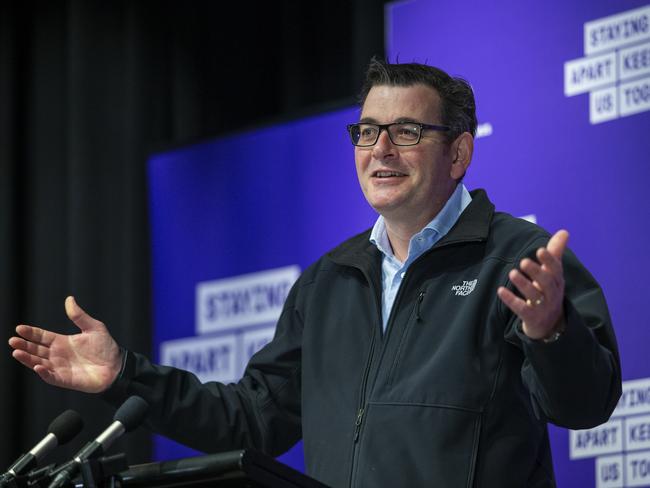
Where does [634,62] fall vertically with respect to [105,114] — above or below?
below

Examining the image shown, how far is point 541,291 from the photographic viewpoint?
6.82 ft

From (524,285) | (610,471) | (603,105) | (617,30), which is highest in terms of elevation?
(617,30)

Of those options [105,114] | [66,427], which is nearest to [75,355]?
[66,427]

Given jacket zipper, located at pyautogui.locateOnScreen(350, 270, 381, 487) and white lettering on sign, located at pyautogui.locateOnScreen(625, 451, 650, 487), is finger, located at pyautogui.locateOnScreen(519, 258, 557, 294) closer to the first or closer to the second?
jacket zipper, located at pyautogui.locateOnScreen(350, 270, 381, 487)

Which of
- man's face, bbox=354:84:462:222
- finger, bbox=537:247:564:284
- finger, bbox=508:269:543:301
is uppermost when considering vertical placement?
man's face, bbox=354:84:462:222

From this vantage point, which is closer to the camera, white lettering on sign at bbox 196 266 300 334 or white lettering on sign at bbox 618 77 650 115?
white lettering on sign at bbox 618 77 650 115

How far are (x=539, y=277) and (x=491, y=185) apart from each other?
5.40 feet

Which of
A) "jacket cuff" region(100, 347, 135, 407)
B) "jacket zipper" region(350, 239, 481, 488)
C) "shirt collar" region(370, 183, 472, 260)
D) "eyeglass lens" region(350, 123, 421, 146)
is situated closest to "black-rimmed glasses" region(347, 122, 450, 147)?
"eyeglass lens" region(350, 123, 421, 146)

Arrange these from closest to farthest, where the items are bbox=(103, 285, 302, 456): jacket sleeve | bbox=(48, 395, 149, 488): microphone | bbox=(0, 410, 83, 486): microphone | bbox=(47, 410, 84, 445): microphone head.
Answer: bbox=(48, 395, 149, 488): microphone, bbox=(0, 410, 83, 486): microphone, bbox=(47, 410, 84, 445): microphone head, bbox=(103, 285, 302, 456): jacket sleeve

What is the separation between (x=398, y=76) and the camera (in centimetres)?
287

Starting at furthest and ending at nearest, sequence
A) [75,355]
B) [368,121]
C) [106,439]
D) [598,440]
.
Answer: [598,440] → [368,121] → [75,355] → [106,439]

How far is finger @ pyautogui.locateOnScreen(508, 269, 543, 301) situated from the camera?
2.05 m

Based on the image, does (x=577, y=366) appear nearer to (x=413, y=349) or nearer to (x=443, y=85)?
(x=413, y=349)

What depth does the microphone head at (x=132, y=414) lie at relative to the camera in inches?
84.2
